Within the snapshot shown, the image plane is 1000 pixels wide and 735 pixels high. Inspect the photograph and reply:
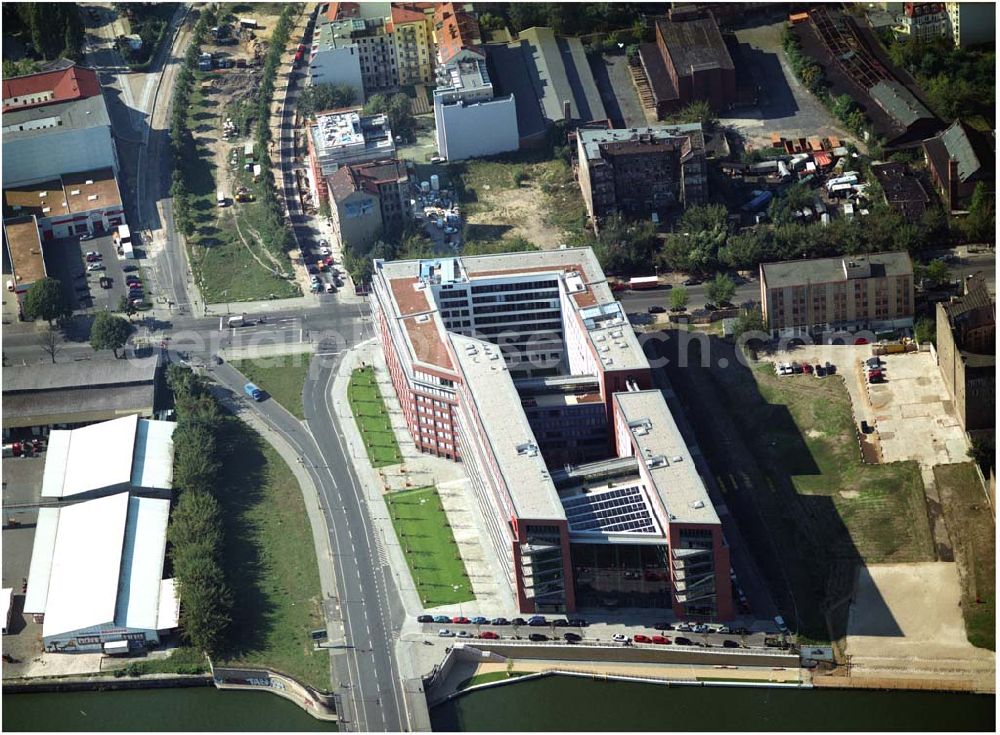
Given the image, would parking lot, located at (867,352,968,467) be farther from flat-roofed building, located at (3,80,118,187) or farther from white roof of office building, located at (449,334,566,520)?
flat-roofed building, located at (3,80,118,187)

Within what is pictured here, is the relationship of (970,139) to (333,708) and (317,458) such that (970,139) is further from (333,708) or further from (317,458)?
(333,708)

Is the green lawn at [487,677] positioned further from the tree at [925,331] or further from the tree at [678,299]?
the tree at [925,331]

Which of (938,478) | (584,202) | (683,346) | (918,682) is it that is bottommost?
(918,682)

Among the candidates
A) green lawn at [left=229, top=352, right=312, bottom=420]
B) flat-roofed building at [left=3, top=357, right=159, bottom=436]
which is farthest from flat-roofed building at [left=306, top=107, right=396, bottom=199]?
flat-roofed building at [left=3, top=357, right=159, bottom=436]

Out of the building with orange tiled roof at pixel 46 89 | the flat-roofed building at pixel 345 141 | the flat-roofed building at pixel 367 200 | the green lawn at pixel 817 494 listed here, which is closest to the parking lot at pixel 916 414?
the green lawn at pixel 817 494

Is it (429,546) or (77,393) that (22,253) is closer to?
(77,393)

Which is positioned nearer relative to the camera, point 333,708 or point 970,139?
point 333,708

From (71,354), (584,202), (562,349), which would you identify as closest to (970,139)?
(584,202)
